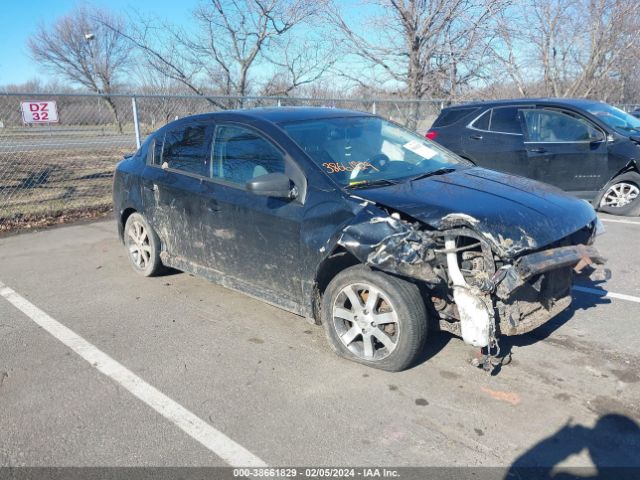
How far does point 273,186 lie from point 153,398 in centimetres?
160

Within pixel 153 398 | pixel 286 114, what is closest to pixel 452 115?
pixel 286 114

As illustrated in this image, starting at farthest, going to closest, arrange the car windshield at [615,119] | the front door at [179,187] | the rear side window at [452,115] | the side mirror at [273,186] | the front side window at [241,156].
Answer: the rear side window at [452,115] < the car windshield at [615,119] < the front door at [179,187] < the front side window at [241,156] < the side mirror at [273,186]

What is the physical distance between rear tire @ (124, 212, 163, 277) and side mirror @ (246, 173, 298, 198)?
6.63 ft

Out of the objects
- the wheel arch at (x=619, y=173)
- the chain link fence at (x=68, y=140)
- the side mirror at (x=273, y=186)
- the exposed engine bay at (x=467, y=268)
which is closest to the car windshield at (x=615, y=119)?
the wheel arch at (x=619, y=173)

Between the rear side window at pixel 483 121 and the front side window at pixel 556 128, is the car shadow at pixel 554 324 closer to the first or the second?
the front side window at pixel 556 128

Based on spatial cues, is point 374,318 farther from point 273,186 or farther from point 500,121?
point 500,121

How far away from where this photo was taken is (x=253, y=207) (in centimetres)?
400

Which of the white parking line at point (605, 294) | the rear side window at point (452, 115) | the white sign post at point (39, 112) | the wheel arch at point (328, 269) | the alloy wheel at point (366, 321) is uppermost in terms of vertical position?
the white sign post at point (39, 112)

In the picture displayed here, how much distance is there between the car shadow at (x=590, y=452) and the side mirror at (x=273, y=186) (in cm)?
221

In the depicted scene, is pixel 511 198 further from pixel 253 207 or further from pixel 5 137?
pixel 5 137

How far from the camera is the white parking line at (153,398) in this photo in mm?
2692

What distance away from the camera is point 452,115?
8.74 m

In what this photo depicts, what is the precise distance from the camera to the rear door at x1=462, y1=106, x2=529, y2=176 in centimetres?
791

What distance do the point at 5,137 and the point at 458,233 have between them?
8926 mm
